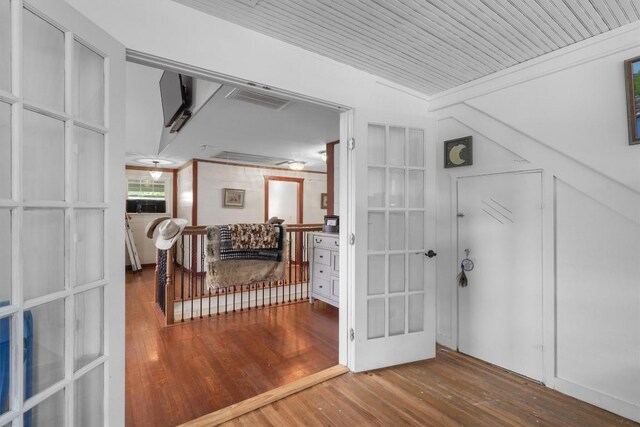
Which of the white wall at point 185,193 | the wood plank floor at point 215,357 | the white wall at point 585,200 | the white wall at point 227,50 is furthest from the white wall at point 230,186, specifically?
the white wall at point 585,200

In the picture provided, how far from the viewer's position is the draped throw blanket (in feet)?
11.1

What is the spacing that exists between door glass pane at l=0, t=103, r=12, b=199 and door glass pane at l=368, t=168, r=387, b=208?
6.60 feet

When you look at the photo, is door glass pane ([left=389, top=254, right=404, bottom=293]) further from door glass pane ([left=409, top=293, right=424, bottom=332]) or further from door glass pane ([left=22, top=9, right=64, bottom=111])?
door glass pane ([left=22, top=9, right=64, bottom=111])

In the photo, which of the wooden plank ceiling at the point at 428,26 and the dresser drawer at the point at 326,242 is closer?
the wooden plank ceiling at the point at 428,26

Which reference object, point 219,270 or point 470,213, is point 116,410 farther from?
point 470,213

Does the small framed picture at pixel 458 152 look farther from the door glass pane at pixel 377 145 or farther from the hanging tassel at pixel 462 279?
the hanging tassel at pixel 462 279

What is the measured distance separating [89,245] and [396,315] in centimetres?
215

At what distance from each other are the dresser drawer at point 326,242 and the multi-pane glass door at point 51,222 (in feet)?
8.92

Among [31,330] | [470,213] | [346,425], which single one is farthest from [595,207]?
[31,330]

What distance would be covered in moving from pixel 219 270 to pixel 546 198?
3100 mm

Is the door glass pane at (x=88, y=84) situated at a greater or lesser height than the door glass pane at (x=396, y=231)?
greater

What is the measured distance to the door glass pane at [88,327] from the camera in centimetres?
128

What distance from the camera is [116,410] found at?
1.42 m

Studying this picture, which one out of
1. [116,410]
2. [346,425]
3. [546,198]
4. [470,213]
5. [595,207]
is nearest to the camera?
[116,410]
